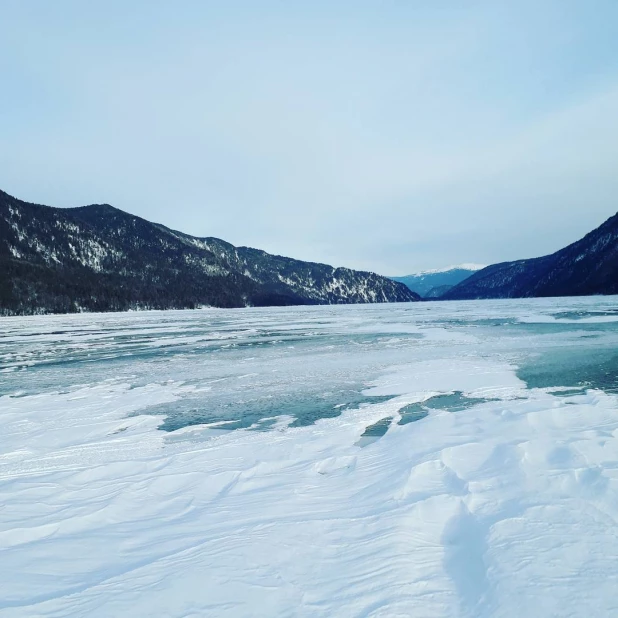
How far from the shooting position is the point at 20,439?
338 inches

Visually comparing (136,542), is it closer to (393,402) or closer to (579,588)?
(579,588)

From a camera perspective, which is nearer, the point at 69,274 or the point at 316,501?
the point at 316,501

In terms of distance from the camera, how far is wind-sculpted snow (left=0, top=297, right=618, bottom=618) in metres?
3.51

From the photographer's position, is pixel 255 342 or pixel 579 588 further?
pixel 255 342

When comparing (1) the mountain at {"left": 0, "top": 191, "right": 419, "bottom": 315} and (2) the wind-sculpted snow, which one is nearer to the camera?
(2) the wind-sculpted snow

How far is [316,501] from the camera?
541cm

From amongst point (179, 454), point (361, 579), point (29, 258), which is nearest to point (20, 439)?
point (179, 454)

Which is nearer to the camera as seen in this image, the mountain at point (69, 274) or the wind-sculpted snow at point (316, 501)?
the wind-sculpted snow at point (316, 501)

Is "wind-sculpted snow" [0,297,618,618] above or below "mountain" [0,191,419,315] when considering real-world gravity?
below

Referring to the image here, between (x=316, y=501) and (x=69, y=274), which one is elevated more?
(x=69, y=274)

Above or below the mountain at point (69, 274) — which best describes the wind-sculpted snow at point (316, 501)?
below

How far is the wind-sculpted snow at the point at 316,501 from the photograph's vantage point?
3508mm

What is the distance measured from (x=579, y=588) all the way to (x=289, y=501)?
3156 mm

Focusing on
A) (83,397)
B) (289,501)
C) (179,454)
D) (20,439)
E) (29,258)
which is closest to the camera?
(289,501)
